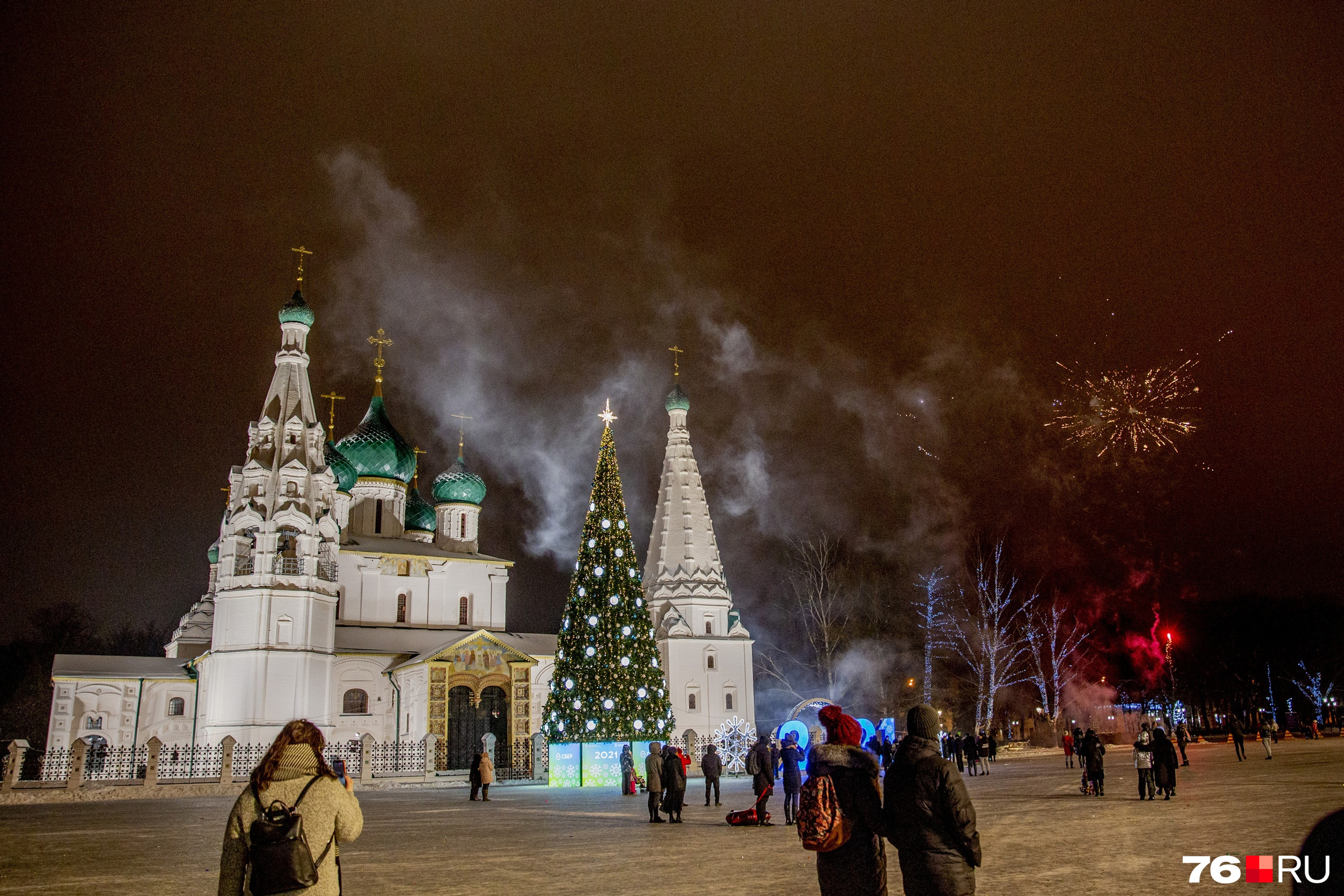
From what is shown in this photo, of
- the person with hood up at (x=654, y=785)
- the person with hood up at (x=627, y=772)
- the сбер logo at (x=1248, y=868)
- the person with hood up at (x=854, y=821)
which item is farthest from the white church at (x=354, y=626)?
the person with hood up at (x=854, y=821)

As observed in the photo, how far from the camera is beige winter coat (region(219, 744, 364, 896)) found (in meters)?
4.66

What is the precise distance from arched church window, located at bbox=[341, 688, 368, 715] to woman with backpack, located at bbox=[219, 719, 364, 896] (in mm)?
41789

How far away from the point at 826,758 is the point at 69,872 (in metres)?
9.92

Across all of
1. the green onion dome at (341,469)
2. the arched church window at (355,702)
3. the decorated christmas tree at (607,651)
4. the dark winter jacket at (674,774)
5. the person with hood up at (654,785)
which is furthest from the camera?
the green onion dome at (341,469)

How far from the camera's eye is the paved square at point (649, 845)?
31.5 ft

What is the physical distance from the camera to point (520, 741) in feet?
141

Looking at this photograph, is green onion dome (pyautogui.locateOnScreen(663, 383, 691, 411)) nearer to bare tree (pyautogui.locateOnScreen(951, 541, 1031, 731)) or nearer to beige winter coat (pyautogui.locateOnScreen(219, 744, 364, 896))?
bare tree (pyautogui.locateOnScreen(951, 541, 1031, 731))

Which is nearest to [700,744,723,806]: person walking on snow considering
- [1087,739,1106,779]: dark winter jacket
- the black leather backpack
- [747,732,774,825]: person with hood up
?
[747,732,774,825]: person with hood up

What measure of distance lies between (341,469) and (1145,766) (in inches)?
1643

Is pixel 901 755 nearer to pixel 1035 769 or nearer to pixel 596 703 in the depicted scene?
pixel 596 703

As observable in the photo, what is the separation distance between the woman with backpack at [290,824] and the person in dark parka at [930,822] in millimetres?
2806

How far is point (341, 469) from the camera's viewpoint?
50219mm

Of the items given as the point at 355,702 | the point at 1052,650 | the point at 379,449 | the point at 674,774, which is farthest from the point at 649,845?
the point at 379,449

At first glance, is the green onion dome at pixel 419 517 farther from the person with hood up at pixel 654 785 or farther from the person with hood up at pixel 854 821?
the person with hood up at pixel 854 821
